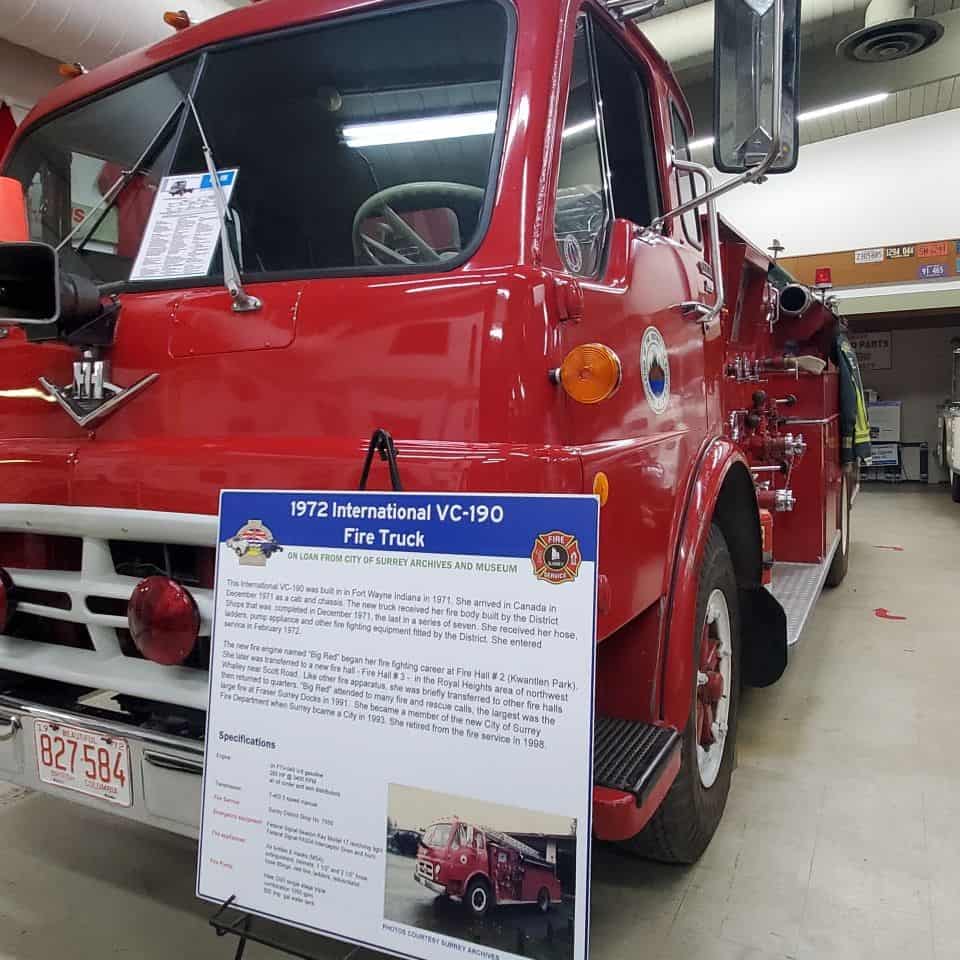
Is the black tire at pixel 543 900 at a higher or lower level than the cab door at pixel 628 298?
lower

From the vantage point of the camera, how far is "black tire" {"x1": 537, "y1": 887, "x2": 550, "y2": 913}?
114cm

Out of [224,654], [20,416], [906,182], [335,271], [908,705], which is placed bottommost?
[908,705]

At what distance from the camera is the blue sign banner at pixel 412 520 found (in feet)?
3.88

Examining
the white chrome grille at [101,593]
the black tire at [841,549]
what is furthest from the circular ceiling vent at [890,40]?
the white chrome grille at [101,593]

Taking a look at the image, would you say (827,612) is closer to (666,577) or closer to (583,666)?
(666,577)

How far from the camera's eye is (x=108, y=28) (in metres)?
3.63

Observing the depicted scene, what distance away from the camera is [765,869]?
2219mm

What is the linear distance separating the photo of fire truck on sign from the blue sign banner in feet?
1.19

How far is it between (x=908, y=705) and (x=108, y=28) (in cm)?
436

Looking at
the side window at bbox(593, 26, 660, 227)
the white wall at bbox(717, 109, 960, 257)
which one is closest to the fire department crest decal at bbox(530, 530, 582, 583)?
the side window at bbox(593, 26, 660, 227)

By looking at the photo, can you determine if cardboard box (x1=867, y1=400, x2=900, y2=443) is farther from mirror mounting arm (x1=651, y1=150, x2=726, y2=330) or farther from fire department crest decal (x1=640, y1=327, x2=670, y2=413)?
fire department crest decal (x1=640, y1=327, x2=670, y2=413)

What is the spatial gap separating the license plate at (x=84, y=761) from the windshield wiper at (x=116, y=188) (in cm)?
117

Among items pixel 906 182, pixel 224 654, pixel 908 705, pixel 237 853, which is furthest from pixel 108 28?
pixel 906 182

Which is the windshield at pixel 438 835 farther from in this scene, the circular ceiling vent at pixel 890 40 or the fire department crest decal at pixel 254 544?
the circular ceiling vent at pixel 890 40
